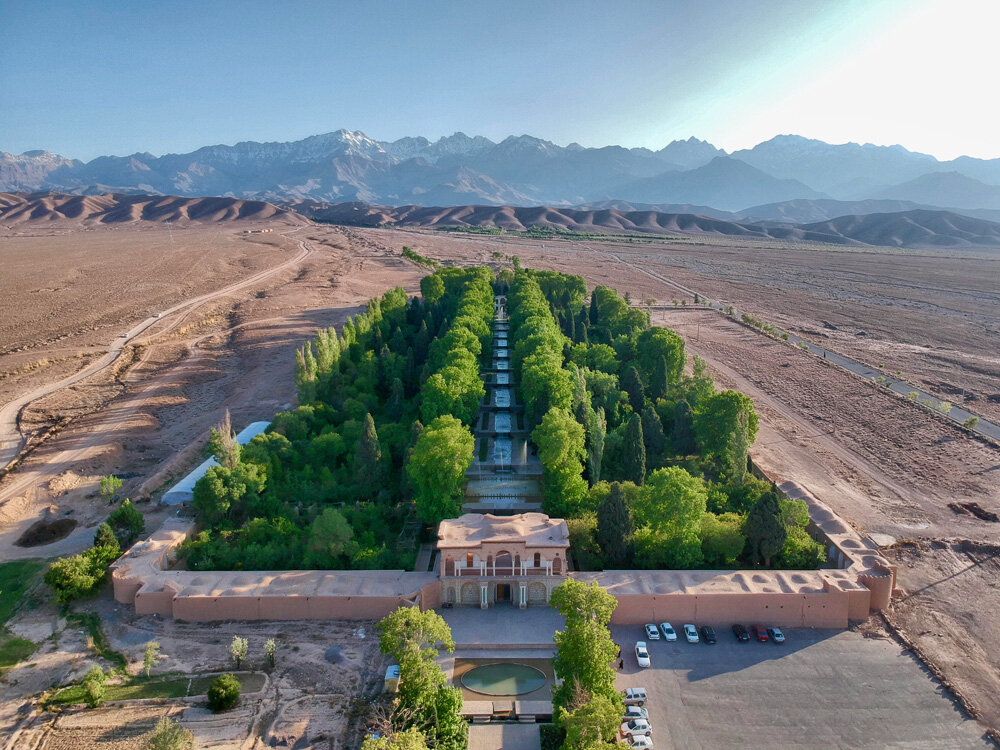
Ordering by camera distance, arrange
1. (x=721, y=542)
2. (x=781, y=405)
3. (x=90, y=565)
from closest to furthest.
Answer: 1. (x=90, y=565)
2. (x=721, y=542)
3. (x=781, y=405)

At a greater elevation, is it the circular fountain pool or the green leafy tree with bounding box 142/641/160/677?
the green leafy tree with bounding box 142/641/160/677

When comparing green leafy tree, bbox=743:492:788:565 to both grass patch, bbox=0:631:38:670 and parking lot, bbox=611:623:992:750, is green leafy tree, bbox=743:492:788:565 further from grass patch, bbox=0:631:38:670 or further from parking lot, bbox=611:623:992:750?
grass patch, bbox=0:631:38:670

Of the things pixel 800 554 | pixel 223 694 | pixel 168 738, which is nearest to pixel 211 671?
pixel 223 694

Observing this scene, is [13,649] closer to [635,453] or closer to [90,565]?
[90,565]

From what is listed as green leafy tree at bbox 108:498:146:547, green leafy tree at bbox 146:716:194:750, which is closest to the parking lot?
green leafy tree at bbox 146:716:194:750

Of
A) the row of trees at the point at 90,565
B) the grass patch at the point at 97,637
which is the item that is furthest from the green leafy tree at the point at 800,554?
the row of trees at the point at 90,565

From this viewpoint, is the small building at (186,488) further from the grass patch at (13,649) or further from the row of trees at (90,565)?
the grass patch at (13,649)

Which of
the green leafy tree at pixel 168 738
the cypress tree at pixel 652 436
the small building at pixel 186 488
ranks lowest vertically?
the green leafy tree at pixel 168 738
